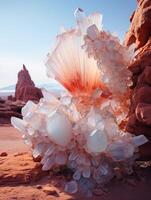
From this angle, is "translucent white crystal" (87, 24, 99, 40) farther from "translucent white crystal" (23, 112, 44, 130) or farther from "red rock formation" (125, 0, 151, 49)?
"translucent white crystal" (23, 112, 44, 130)

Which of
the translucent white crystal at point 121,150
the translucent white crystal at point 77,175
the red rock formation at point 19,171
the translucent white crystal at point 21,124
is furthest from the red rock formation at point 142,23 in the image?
the red rock formation at point 19,171

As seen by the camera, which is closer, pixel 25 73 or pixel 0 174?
pixel 0 174

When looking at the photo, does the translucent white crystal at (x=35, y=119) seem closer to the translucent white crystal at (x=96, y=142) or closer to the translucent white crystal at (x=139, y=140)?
the translucent white crystal at (x=96, y=142)

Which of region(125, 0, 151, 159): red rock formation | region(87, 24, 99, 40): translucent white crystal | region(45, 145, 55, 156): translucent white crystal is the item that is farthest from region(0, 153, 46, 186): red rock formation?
region(87, 24, 99, 40): translucent white crystal

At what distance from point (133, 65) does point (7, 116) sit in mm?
20379

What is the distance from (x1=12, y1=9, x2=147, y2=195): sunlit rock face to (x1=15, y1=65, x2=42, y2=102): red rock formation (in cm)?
3504

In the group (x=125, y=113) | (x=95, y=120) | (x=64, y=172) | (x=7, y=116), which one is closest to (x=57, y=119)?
(x=95, y=120)

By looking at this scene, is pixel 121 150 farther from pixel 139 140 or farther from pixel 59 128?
pixel 59 128

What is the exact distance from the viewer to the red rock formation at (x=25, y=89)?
4201 centimetres

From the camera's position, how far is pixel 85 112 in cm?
423

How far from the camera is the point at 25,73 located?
162 feet

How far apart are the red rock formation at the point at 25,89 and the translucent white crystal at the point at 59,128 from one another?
35.6 m

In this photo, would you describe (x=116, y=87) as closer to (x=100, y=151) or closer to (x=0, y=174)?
(x=100, y=151)

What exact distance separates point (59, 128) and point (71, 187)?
0.60 metres
